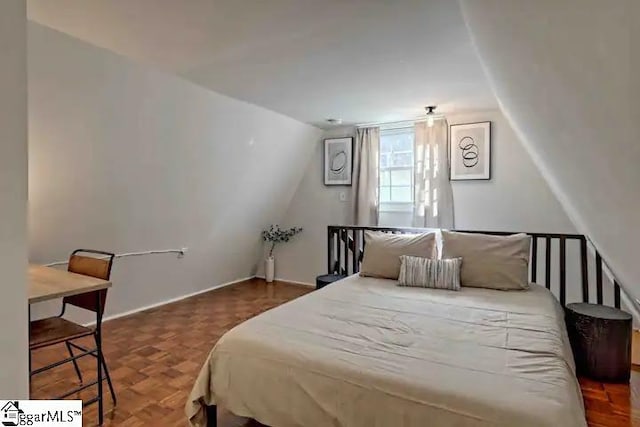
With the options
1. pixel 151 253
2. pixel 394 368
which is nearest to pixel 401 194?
pixel 151 253

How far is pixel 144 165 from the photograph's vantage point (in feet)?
10.4

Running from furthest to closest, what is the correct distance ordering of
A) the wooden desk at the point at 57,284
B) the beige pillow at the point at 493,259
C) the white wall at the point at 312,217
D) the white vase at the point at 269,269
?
the white vase at the point at 269,269
the white wall at the point at 312,217
the beige pillow at the point at 493,259
the wooden desk at the point at 57,284

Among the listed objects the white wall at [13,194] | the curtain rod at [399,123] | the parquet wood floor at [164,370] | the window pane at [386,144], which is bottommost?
the parquet wood floor at [164,370]

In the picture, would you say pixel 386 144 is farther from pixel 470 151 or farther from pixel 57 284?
pixel 57 284

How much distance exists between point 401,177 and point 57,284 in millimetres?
3658

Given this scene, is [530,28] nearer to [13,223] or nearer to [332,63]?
[13,223]

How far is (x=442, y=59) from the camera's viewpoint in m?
2.45

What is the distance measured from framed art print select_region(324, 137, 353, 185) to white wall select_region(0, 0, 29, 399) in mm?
3961

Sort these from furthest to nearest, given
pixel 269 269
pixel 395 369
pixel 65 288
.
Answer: pixel 269 269
pixel 65 288
pixel 395 369

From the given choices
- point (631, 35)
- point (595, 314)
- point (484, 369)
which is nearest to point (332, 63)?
point (484, 369)

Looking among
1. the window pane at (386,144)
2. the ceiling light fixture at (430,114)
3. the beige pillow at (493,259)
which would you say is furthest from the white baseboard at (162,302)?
the ceiling light fixture at (430,114)

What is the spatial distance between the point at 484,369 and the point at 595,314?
155 centimetres

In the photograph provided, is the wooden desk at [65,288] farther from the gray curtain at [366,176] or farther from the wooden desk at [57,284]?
the gray curtain at [366,176]

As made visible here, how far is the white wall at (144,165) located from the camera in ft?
7.75
